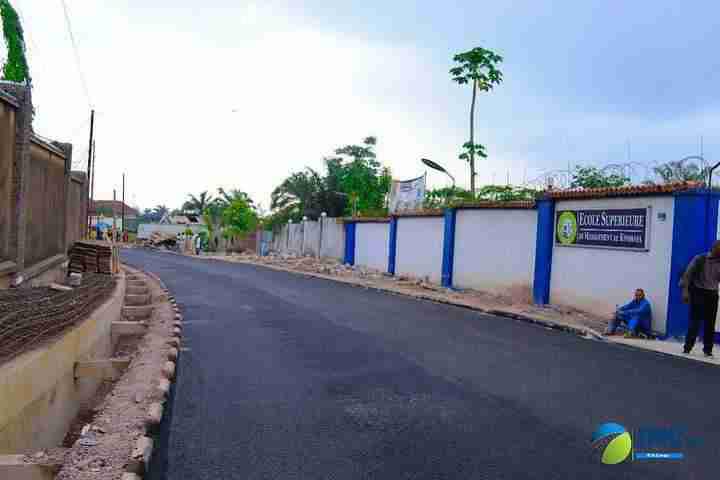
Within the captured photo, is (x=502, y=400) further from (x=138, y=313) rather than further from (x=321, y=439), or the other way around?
(x=138, y=313)

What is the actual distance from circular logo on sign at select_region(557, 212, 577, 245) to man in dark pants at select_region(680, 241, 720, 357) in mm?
5123

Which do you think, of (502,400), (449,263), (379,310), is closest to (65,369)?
(502,400)

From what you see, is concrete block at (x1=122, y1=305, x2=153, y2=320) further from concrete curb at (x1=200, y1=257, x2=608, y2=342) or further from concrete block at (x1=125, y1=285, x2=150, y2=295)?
concrete curb at (x1=200, y1=257, x2=608, y2=342)

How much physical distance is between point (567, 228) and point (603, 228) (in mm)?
1357

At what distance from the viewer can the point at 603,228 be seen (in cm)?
1375

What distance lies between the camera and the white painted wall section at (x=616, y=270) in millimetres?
11984

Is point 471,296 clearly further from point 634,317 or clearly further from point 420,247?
point 634,317

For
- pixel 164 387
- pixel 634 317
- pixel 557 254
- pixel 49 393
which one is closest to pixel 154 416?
pixel 164 387

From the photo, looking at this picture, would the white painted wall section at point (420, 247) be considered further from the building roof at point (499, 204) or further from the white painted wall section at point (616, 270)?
the white painted wall section at point (616, 270)

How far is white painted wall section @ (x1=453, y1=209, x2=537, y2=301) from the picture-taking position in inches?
664

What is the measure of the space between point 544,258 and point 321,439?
11598mm

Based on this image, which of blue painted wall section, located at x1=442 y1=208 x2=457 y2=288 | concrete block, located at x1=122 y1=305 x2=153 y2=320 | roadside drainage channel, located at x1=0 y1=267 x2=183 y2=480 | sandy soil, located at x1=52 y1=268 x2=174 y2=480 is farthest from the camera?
blue painted wall section, located at x1=442 y1=208 x2=457 y2=288

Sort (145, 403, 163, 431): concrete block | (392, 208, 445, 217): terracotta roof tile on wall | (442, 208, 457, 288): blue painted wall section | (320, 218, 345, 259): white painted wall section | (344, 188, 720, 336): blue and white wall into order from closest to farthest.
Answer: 1. (145, 403, 163, 431): concrete block
2. (344, 188, 720, 336): blue and white wall
3. (442, 208, 457, 288): blue painted wall section
4. (392, 208, 445, 217): terracotta roof tile on wall
5. (320, 218, 345, 259): white painted wall section

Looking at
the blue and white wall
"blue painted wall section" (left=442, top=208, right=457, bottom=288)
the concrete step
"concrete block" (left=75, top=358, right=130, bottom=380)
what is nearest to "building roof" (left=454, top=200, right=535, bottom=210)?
the blue and white wall
